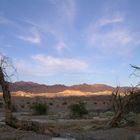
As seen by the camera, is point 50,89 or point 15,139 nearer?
point 15,139

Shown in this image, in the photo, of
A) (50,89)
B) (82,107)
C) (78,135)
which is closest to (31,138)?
(78,135)

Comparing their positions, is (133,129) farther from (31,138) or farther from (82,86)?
(82,86)

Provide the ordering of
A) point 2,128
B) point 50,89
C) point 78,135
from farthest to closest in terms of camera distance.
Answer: point 50,89 → point 78,135 → point 2,128

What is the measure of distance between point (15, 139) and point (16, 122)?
3472 mm

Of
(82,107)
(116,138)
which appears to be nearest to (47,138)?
(116,138)

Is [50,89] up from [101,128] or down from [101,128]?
up

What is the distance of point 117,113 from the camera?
24219 mm

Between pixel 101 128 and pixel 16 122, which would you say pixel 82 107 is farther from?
pixel 16 122

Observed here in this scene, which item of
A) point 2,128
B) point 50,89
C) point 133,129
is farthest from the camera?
point 50,89

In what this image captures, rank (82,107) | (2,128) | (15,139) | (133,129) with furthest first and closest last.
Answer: (82,107) < (133,129) < (2,128) < (15,139)

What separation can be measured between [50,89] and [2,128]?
132 meters

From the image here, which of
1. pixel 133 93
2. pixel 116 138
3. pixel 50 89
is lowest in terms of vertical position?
pixel 116 138

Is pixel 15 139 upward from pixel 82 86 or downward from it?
downward

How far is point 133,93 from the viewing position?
981 inches
